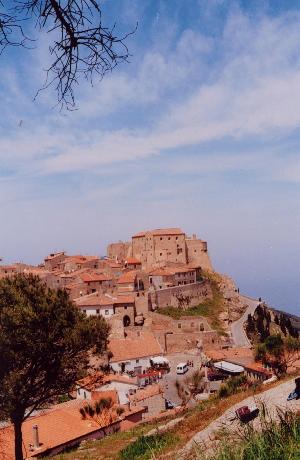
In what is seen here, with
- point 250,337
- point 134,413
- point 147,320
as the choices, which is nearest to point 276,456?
point 134,413

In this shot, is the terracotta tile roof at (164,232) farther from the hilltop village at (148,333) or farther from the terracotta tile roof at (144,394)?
the terracotta tile roof at (144,394)

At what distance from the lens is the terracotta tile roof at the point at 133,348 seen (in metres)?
47.9

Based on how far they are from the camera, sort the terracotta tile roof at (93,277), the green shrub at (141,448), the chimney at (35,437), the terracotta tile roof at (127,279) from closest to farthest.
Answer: the green shrub at (141,448)
the chimney at (35,437)
the terracotta tile roof at (127,279)
the terracotta tile roof at (93,277)

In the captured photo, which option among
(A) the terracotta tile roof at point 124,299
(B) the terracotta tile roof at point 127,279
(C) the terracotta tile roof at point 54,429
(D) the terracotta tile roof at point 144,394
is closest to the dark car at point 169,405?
(D) the terracotta tile roof at point 144,394

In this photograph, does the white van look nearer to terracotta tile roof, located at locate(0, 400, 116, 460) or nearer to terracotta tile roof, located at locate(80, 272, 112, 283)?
terracotta tile roof, located at locate(0, 400, 116, 460)

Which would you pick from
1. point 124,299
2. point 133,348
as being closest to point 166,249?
point 124,299

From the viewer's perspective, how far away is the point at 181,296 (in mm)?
66062

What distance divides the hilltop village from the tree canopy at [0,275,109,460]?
1.94 metres

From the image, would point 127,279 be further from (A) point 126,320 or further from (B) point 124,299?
(A) point 126,320

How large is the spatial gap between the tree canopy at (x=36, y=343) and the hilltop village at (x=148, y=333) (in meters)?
1.94

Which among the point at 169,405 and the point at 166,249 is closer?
the point at 169,405

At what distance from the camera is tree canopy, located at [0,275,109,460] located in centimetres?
1595

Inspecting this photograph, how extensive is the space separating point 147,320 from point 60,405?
28.2 metres

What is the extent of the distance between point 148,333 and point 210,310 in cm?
1713
